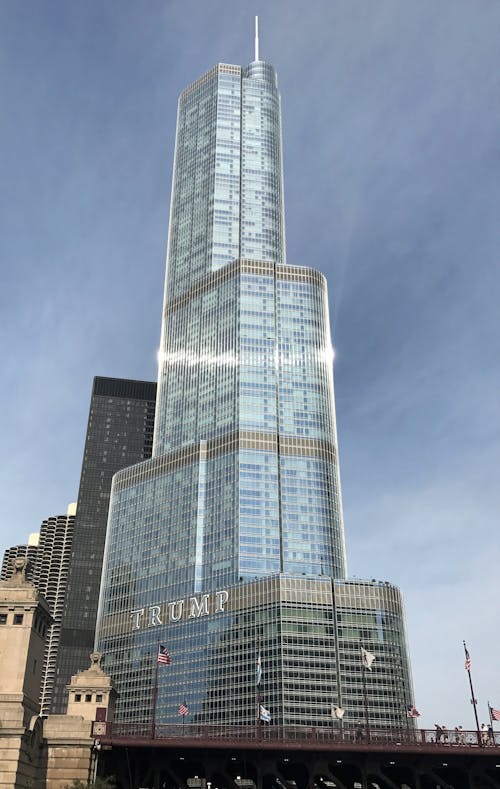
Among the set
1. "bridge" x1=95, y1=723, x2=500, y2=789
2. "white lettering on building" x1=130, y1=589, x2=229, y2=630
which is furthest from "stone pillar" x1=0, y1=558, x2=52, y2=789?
"white lettering on building" x1=130, y1=589, x2=229, y2=630

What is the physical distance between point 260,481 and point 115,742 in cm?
13195

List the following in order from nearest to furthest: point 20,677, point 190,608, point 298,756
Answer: point 20,677 → point 298,756 → point 190,608

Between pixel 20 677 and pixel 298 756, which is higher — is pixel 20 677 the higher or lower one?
the higher one

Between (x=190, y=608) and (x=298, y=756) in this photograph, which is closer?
(x=298, y=756)

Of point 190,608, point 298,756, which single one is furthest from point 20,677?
point 190,608

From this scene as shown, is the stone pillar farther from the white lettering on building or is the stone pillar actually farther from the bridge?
the white lettering on building

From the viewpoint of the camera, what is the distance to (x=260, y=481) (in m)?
197

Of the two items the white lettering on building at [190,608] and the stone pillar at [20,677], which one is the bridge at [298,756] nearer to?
the stone pillar at [20,677]

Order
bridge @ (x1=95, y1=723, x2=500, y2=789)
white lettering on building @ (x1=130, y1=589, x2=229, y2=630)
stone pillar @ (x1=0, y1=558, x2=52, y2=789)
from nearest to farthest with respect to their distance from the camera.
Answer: stone pillar @ (x1=0, y1=558, x2=52, y2=789) < bridge @ (x1=95, y1=723, x2=500, y2=789) < white lettering on building @ (x1=130, y1=589, x2=229, y2=630)

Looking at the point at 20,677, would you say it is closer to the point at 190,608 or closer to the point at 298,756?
the point at 298,756

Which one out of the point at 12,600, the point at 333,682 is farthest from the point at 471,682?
the point at 333,682

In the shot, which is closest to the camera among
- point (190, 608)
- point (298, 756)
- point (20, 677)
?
point (20, 677)

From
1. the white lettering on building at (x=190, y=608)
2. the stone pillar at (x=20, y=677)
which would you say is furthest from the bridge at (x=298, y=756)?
the white lettering on building at (x=190, y=608)

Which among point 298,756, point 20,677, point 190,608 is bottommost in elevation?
point 298,756
